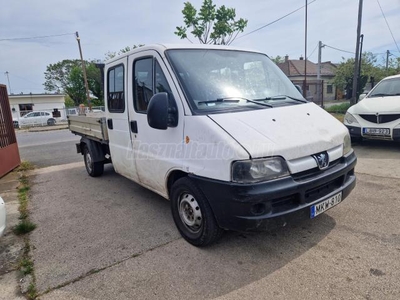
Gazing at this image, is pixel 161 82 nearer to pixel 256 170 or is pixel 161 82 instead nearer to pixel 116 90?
pixel 116 90

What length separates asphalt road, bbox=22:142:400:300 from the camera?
238cm

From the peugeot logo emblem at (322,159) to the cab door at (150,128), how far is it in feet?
4.49

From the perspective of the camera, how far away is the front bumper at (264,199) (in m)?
2.39

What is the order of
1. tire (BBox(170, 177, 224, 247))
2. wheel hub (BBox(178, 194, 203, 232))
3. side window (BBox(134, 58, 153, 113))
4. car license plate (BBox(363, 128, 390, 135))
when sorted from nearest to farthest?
1. tire (BBox(170, 177, 224, 247))
2. wheel hub (BBox(178, 194, 203, 232))
3. side window (BBox(134, 58, 153, 113))
4. car license plate (BBox(363, 128, 390, 135))

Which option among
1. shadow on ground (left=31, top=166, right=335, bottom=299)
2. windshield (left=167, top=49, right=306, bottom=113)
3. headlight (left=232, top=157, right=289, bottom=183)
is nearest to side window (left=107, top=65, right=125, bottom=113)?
windshield (left=167, top=49, right=306, bottom=113)

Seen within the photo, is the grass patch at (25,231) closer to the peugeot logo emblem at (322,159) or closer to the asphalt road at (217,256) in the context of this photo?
the asphalt road at (217,256)

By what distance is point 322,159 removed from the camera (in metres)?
2.74

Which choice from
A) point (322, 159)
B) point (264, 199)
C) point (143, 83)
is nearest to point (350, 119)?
point (322, 159)

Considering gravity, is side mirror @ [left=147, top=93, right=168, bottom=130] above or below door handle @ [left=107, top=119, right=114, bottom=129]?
above

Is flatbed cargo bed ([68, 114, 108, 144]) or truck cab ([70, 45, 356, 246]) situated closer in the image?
truck cab ([70, 45, 356, 246])

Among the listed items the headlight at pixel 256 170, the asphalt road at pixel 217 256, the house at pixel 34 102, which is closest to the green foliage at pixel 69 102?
the house at pixel 34 102

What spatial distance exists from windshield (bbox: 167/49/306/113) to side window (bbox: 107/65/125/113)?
1.20 meters

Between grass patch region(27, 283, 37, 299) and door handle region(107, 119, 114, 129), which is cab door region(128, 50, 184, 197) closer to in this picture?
door handle region(107, 119, 114, 129)

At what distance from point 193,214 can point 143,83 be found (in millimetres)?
1771
